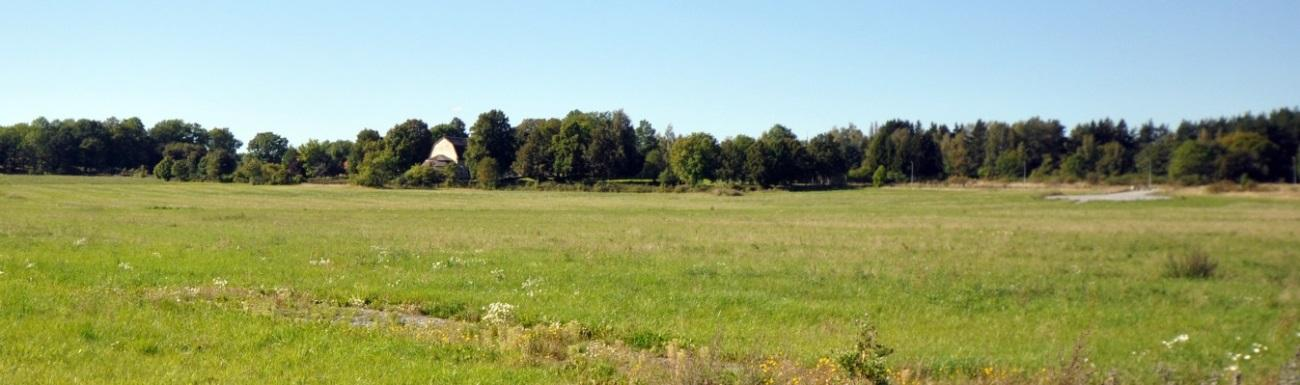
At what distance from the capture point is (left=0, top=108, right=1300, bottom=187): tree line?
4808 inches

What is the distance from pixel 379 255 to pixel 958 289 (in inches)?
557

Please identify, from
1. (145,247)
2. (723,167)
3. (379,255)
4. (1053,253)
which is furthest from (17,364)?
(723,167)

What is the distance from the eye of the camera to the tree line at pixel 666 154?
401 ft

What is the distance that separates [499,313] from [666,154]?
14569 centimetres

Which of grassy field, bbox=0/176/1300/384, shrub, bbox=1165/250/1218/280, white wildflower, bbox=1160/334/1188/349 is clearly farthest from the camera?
shrub, bbox=1165/250/1218/280

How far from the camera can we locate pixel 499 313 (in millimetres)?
13641

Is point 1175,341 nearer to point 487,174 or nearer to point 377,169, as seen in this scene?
point 487,174

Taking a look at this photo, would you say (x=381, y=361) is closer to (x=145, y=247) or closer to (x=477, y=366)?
(x=477, y=366)

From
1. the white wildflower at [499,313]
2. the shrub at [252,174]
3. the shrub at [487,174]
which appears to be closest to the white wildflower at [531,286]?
the white wildflower at [499,313]

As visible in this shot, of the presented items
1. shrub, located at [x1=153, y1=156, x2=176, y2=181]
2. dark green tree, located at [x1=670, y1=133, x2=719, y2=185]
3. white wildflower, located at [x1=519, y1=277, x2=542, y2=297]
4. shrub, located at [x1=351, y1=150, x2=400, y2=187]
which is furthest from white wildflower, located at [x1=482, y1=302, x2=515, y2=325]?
shrub, located at [x1=153, y1=156, x2=176, y2=181]

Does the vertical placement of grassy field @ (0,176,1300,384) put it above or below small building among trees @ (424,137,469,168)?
below

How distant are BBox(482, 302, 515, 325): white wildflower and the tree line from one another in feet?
361

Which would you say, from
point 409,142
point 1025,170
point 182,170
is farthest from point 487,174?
point 1025,170

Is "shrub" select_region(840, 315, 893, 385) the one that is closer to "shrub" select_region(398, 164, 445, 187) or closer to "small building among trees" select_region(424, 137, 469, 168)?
"shrub" select_region(398, 164, 445, 187)
